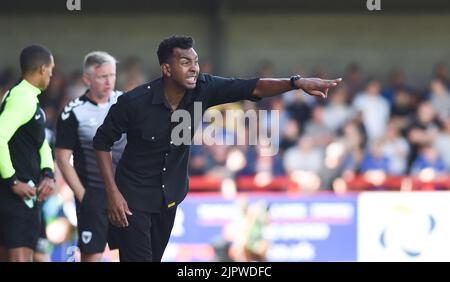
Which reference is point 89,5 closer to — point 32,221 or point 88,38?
point 88,38

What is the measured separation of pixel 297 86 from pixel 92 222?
9.71 feet

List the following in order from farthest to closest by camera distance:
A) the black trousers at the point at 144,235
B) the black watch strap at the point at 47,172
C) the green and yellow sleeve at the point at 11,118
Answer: the black watch strap at the point at 47,172
the green and yellow sleeve at the point at 11,118
the black trousers at the point at 144,235

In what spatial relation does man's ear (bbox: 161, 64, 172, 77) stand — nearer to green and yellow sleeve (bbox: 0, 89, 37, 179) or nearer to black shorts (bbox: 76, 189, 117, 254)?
green and yellow sleeve (bbox: 0, 89, 37, 179)

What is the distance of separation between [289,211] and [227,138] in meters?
1.46

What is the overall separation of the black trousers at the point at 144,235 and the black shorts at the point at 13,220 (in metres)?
1.23

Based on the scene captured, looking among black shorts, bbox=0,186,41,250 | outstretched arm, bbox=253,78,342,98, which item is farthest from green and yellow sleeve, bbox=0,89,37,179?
outstretched arm, bbox=253,78,342,98

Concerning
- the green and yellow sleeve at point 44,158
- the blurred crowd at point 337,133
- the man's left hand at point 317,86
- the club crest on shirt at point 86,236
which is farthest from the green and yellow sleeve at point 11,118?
the blurred crowd at point 337,133

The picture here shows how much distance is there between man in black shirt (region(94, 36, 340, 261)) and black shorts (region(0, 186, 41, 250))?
1.26m

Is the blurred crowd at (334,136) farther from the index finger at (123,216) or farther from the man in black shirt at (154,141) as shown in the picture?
the index finger at (123,216)

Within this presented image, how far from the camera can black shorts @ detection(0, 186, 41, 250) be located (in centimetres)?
1019

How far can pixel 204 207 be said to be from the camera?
45.9 ft

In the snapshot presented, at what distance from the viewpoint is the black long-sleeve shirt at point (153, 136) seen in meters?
9.06
